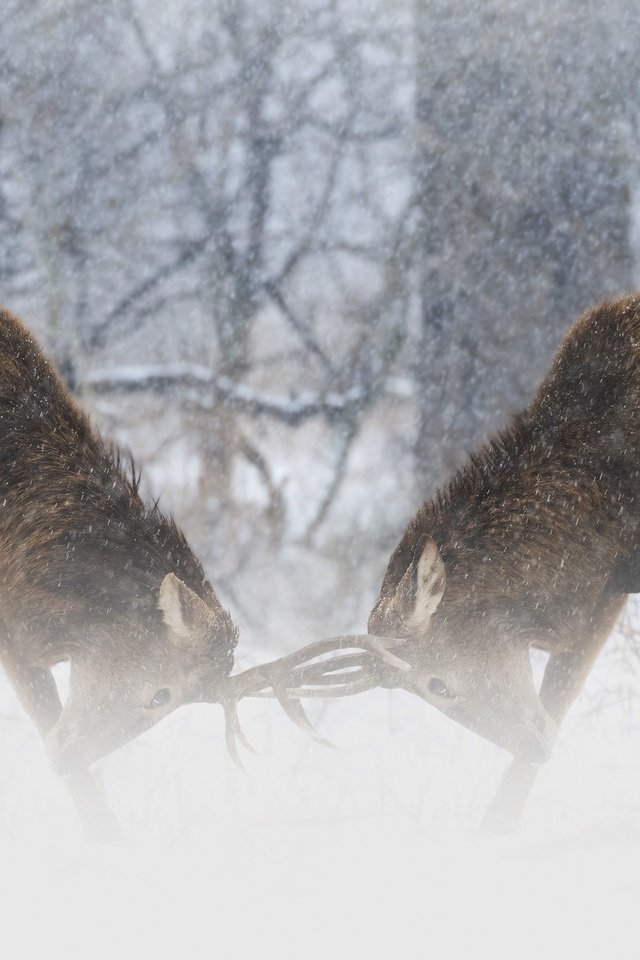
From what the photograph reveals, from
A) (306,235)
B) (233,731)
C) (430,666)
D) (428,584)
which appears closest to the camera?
(428,584)

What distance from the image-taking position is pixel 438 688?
3.46 meters

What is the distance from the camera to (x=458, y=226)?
469 cm

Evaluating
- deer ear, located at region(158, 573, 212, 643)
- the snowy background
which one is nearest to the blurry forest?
the snowy background

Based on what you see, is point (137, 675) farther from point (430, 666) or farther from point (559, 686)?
point (559, 686)

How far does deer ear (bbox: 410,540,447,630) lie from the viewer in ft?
9.84

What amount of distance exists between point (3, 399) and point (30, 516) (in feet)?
1.61

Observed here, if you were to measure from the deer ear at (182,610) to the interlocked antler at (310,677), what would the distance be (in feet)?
0.77

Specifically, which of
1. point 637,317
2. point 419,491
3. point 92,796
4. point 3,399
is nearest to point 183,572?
point 3,399

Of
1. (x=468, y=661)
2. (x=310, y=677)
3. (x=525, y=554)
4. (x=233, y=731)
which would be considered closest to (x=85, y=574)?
(x=233, y=731)

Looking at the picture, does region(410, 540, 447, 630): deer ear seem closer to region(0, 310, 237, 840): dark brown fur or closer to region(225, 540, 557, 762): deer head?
region(225, 540, 557, 762): deer head

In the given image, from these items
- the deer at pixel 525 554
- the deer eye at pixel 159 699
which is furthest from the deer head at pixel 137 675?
the deer at pixel 525 554

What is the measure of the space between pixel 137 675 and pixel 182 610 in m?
0.49

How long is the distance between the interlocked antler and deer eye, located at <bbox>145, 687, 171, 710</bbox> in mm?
287

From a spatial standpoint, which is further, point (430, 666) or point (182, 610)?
point (430, 666)
